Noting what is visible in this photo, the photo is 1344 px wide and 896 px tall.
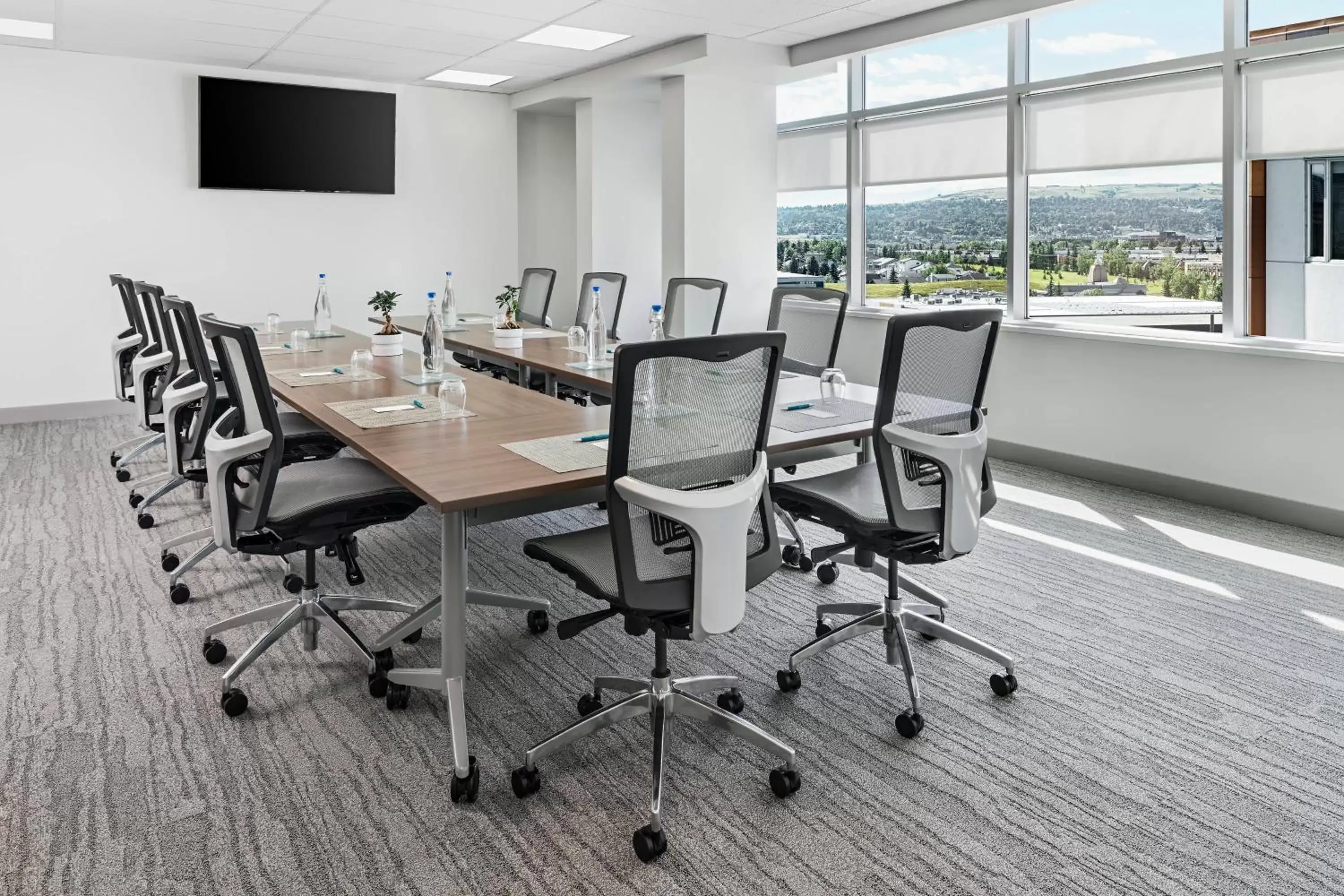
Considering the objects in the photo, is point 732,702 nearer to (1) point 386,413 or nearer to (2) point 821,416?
(2) point 821,416

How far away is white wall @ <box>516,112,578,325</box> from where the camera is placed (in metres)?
9.09

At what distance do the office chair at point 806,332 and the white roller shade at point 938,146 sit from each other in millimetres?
2431

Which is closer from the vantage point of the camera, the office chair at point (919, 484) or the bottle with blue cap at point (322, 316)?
the office chair at point (919, 484)

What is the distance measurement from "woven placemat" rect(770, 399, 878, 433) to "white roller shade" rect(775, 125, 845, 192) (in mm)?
4438

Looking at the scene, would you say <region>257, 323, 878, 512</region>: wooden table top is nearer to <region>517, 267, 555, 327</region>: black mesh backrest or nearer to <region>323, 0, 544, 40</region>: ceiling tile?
<region>517, 267, 555, 327</region>: black mesh backrest

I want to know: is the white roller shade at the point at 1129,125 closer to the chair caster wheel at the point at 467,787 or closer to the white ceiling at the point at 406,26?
the white ceiling at the point at 406,26

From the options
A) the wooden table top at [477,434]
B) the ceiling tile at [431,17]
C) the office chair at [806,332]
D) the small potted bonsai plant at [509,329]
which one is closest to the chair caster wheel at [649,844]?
the wooden table top at [477,434]

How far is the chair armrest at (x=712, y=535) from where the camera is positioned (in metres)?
2.02

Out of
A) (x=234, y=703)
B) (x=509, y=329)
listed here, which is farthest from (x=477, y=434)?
(x=509, y=329)

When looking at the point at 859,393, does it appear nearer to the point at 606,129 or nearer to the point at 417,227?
the point at 606,129

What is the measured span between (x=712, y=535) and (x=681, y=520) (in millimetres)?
81

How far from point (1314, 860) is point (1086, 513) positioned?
284 centimetres

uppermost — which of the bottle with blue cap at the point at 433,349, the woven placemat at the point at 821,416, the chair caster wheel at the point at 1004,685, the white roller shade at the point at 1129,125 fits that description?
the white roller shade at the point at 1129,125

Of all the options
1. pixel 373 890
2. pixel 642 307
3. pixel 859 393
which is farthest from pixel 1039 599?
pixel 642 307
